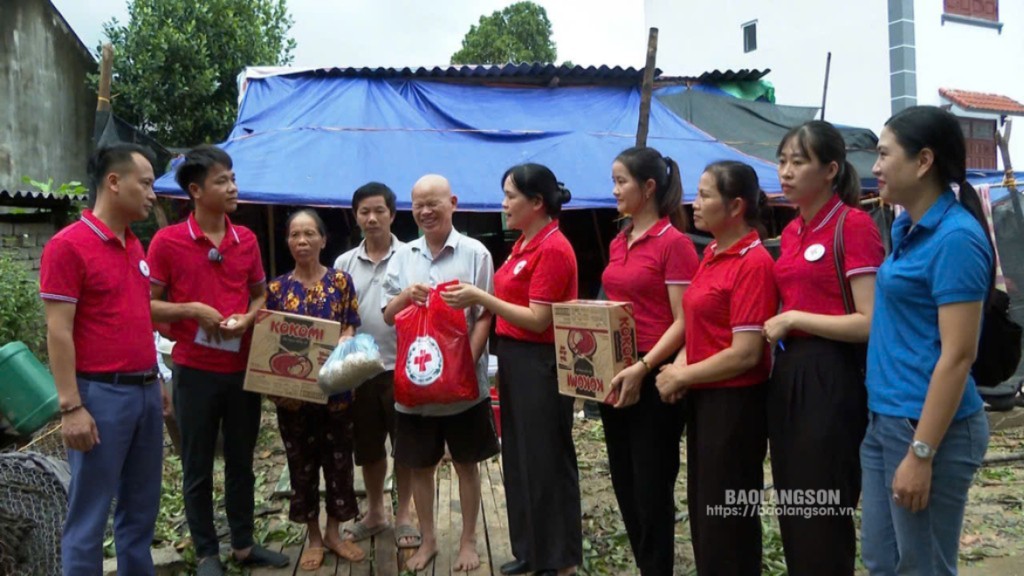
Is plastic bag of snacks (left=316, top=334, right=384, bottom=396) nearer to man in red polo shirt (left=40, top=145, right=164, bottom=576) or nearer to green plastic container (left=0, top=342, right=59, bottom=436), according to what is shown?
man in red polo shirt (left=40, top=145, right=164, bottom=576)

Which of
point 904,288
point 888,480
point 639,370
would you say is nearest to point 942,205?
point 904,288

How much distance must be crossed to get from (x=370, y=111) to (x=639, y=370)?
6780 mm

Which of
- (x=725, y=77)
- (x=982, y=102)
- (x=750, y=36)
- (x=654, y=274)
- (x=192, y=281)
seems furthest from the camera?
(x=750, y=36)

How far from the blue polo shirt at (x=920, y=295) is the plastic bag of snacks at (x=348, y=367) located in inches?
74.3

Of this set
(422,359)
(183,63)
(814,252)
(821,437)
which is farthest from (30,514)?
(183,63)

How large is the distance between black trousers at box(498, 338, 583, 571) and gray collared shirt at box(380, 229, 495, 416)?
24 cm

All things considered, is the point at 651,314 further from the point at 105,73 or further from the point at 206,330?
the point at 105,73

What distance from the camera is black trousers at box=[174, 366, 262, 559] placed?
10.7ft

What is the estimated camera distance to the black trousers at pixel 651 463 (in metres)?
2.86

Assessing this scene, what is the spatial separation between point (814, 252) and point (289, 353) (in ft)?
6.86

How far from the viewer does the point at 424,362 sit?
3.16 meters

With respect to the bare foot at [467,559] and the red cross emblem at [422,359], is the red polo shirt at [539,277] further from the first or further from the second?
the bare foot at [467,559]

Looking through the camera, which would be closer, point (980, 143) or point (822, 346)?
point (822, 346)

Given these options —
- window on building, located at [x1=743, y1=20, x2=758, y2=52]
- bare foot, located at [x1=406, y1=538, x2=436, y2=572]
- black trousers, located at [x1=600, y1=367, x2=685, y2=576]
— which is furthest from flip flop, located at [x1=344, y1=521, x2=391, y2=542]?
window on building, located at [x1=743, y1=20, x2=758, y2=52]
